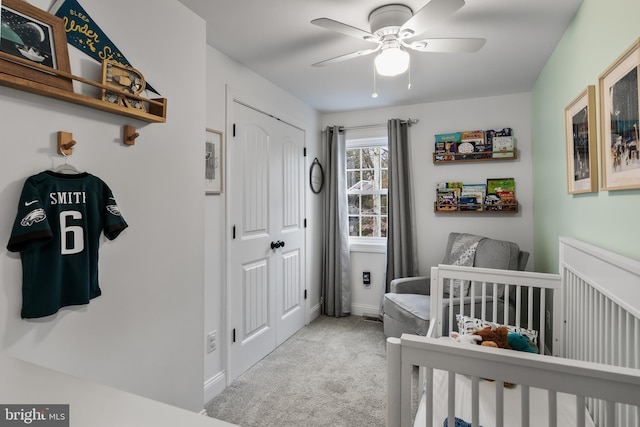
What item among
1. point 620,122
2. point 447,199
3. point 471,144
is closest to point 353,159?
point 447,199

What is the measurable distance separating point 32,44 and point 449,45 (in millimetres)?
1912

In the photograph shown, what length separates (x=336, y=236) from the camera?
3857mm

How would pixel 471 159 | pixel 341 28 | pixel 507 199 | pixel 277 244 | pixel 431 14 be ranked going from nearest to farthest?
pixel 431 14
pixel 341 28
pixel 277 244
pixel 507 199
pixel 471 159

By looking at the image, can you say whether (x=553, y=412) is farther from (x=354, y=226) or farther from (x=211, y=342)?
(x=354, y=226)

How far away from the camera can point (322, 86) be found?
3076 mm

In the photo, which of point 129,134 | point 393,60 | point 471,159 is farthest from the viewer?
point 471,159

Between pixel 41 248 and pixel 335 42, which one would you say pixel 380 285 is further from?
pixel 41 248

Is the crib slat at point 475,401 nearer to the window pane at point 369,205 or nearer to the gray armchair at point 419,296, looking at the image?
the gray armchair at point 419,296

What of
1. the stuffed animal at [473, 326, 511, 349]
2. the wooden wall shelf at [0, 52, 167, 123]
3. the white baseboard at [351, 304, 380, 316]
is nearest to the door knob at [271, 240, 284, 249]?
the white baseboard at [351, 304, 380, 316]

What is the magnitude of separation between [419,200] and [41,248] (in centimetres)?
321

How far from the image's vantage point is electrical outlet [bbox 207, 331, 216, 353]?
7.43 feet

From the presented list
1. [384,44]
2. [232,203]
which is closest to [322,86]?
[384,44]

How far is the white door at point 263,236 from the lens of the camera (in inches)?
100

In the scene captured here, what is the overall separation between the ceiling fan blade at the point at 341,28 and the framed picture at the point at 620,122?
1118mm
